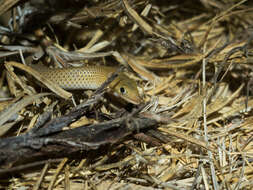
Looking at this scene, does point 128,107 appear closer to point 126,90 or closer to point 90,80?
point 126,90

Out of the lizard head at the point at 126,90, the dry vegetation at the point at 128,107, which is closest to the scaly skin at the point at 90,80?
the lizard head at the point at 126,90

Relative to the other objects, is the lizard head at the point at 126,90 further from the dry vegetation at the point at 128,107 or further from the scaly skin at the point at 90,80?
the dry vegetation at the point at 128,107

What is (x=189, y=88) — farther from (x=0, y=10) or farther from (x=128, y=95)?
(x=0, y=10)

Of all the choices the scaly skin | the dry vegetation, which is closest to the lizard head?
the scaly skin

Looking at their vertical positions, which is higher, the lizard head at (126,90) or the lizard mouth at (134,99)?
the lizard head at (126,90)

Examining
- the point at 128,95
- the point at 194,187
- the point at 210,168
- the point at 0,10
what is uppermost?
the point at 0,10

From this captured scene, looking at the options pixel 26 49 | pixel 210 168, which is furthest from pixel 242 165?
pixel 26 49

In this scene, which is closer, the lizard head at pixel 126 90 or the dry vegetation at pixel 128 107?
the dry vegetation at pixel 128 107
